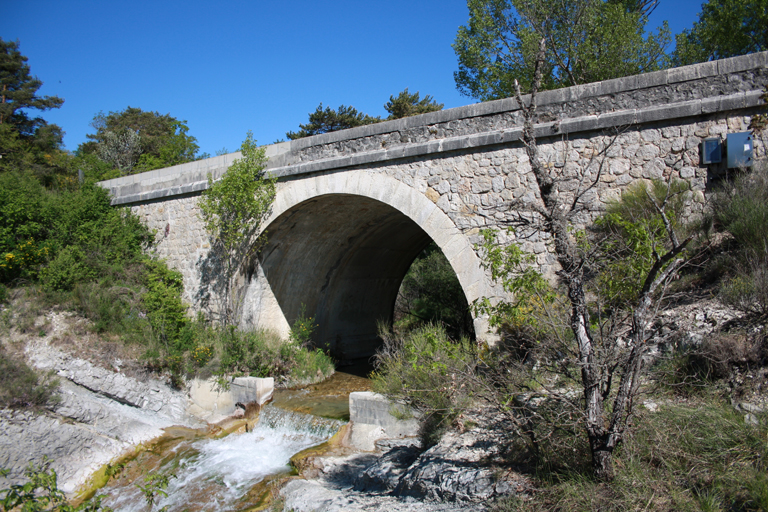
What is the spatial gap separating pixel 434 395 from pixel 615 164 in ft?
11.1

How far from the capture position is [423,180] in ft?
23.2

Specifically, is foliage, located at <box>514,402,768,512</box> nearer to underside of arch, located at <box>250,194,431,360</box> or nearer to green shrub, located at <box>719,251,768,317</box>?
green shrub, located at <box>719,251,768,317</box>

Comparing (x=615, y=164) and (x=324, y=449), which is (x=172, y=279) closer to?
(x=324, y=449)

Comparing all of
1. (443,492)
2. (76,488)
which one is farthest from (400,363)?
(76,488)

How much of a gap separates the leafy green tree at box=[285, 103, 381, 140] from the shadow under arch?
37.4 ft

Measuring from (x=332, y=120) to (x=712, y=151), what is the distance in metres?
18.5

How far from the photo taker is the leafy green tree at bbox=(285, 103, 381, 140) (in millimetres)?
22016

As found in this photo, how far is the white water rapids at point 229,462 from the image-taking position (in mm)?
5746

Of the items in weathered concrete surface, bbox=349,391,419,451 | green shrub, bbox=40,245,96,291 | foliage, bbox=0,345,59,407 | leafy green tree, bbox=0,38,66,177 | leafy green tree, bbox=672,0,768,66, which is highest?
leafy green tree, bbox=0,38,66,177

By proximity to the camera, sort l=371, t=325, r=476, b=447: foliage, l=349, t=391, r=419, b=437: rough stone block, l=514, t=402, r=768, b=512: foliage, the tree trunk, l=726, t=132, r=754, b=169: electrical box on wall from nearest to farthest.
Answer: l=514, t=402, r=768, b=512: foliage
the tree trunk
l=371, t=325, r=476, b=447: foliage
l=726, t=132, r=754, b=169: electrical box on wall
l=349, t=391, r=419, b=437: rough stone block

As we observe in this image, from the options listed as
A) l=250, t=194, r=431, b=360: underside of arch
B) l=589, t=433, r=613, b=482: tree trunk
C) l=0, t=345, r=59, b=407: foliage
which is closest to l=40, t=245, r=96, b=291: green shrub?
l=0, t=345, r=59, b=407: foliage

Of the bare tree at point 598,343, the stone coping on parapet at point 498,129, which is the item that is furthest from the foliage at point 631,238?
the stone coping on parapet at point 498,129

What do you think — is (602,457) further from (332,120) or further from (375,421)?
(332,120)

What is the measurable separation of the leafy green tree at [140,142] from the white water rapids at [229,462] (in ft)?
39.1
